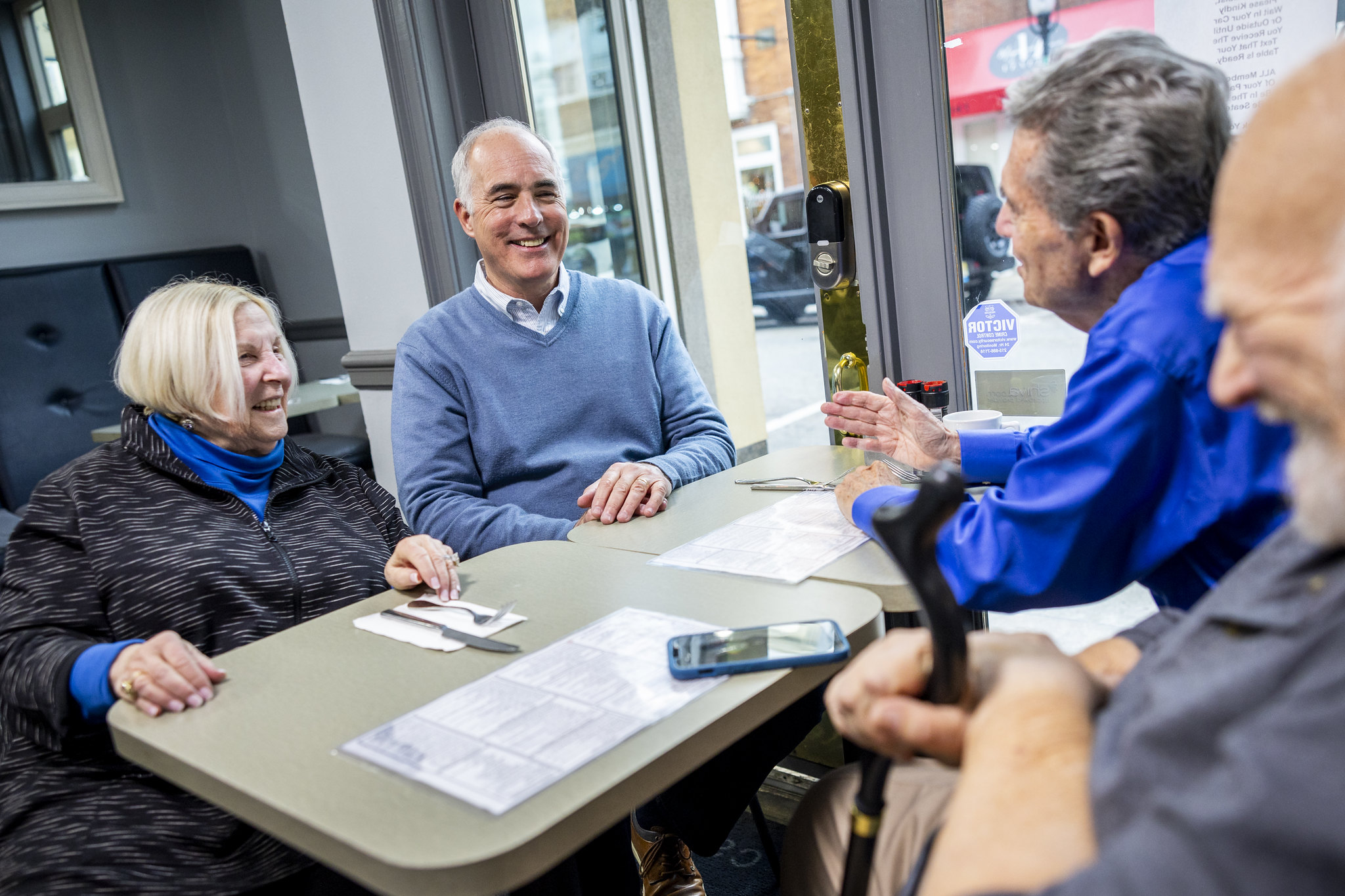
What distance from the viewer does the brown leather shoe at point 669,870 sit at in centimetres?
173

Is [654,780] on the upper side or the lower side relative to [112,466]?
lower

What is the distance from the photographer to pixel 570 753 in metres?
0.84

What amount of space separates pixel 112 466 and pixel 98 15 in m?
3.67

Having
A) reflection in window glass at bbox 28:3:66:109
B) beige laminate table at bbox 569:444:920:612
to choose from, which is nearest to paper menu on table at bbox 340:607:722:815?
beige laminate table at bbox 569:444:920:612

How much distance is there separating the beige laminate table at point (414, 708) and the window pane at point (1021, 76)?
88 centimetres

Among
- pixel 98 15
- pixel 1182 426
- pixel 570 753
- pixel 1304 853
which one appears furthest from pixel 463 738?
pixel 98 15

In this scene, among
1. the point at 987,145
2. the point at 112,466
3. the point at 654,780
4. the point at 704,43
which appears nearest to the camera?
the point at 654,780

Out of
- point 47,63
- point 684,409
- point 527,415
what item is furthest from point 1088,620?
point 47,63

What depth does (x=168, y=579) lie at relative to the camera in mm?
1434

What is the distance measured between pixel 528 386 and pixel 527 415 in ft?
0.21

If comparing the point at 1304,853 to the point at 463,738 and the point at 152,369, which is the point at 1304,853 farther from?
the point at 152,369

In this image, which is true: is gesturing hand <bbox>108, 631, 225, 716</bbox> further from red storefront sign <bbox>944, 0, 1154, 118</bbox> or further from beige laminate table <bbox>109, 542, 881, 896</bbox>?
red storefront sign <bbox>944, 0, 1154, 118</bbox>

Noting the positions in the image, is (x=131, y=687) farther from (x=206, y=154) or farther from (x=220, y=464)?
(x=206, y=154)

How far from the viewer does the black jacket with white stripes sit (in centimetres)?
123
